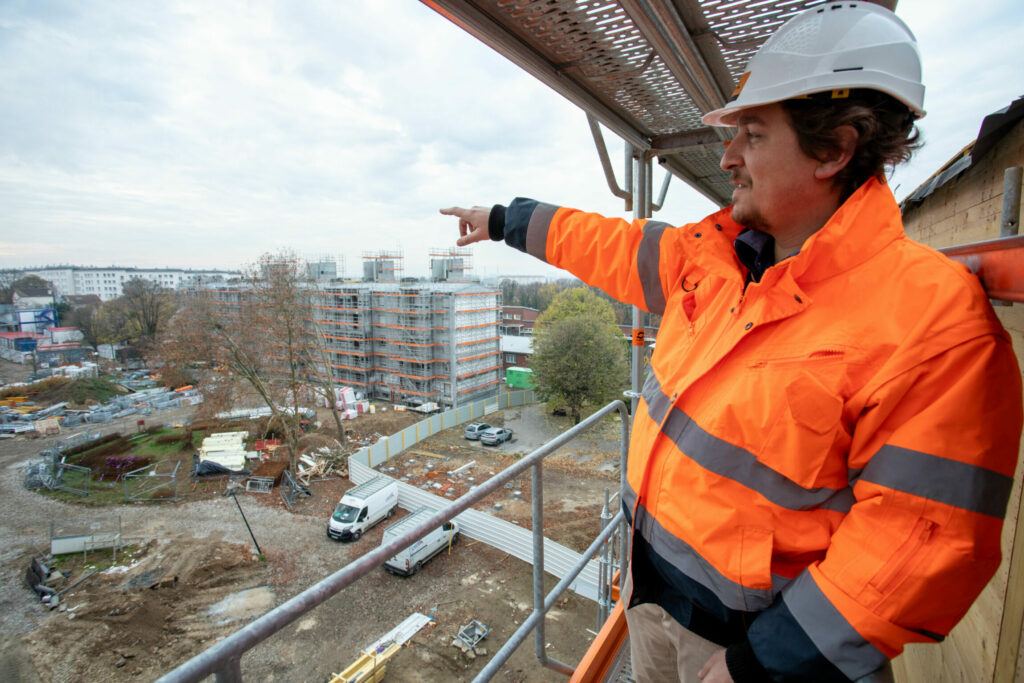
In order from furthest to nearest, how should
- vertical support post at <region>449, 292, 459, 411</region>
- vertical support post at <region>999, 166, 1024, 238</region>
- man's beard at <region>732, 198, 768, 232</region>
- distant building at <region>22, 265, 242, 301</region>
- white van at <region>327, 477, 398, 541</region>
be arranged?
distant building at <region>22, 265, 242, 301</region>, vertical support post at <region>449, 292, 459, 411</region>, white van at <region>327, 477, 398, 541</region>, vertical support post at <region>999, 166, 1024, 238</region>, man's beard at <region>732, 198, 768, 232</region>

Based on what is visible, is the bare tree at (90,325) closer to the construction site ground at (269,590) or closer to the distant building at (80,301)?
the distant building at (80,301)

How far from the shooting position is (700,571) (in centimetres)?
93

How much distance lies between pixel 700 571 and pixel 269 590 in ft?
34.8

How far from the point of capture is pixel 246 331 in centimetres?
1444

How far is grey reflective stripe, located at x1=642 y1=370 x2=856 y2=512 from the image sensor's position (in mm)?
812

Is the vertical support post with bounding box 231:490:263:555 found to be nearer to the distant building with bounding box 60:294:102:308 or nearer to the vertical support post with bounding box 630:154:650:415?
the vertical support post with bounding box 630:154:650:415

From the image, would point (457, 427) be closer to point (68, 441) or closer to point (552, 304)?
point (552, 304)

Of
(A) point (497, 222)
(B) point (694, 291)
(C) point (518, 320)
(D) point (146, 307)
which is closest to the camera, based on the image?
(B) point (694, 291)

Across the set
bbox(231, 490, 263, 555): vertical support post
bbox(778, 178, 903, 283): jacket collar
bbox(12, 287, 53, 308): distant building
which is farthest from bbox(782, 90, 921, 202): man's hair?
bbox(12, 287, 53, 308): distant building

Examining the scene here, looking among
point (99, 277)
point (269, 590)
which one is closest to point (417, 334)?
point (269, 590)

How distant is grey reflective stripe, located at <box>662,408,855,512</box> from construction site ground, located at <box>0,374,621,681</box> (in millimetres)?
6516

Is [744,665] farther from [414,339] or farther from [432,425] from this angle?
[414,339]

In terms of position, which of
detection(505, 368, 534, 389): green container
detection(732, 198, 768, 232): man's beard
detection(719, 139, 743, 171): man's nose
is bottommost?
detection(505, 368, 534, 389): green container

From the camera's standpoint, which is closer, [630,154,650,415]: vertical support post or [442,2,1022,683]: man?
[442,2,1022,683]: man
